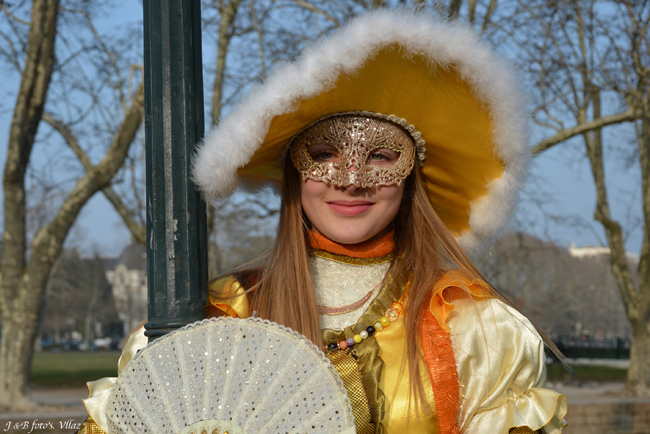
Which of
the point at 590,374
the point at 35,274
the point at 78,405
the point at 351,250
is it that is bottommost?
the point at 590,374

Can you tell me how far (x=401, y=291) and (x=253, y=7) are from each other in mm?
9329

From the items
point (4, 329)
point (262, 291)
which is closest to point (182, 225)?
point (262, 291)

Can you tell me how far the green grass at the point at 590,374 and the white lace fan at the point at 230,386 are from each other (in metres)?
17.6

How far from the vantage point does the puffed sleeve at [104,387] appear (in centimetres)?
199

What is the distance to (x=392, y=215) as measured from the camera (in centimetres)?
226

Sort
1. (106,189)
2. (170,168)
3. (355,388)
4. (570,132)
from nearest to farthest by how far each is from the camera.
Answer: (170,168)
(355,388)
(570,132)
(106,189)

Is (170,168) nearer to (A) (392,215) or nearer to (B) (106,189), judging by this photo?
(A) (392,215)

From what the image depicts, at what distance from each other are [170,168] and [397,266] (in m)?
0.93

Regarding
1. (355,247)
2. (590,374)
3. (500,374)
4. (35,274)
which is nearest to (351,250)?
(355,247)

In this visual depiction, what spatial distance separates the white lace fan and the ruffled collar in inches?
31.5

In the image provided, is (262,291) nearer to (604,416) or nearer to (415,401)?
(415,401)

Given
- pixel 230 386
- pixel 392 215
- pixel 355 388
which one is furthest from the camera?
pixel 392 215

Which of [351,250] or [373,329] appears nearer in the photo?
[373,329]

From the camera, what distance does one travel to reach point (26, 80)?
31.6 ft
